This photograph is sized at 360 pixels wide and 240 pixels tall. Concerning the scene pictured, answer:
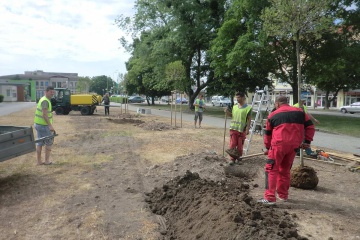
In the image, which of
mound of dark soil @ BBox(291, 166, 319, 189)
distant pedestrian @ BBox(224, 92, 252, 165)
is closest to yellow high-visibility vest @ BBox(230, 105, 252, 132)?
distant pedestrian @ BBox(224, 92, 252, 165)

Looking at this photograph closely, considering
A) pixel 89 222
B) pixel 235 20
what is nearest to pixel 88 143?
pixel 89 222

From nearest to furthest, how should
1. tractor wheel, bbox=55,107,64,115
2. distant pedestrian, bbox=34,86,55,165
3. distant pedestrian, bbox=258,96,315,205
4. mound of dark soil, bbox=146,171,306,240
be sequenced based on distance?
mound of dark soil, bbox=146,171,306,240 → distant pedestrian, bbox=258,96,315,205 → distant pedestrian, bbox=34,86,55,165 → tractor wheel, bbox=55,107,64,115

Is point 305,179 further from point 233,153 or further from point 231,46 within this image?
point 231,46

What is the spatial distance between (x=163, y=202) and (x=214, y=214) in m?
1.24

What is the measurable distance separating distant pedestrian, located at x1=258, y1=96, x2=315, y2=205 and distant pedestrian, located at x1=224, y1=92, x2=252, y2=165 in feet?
8.02

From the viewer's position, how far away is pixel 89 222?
4293mm

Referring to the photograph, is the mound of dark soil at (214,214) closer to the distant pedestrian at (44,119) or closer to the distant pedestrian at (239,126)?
the distant pedestrian at (239,126)

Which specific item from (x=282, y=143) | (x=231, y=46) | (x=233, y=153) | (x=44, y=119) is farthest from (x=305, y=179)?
(x=231, y=46)

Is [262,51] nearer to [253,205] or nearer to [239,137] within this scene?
[239,137]

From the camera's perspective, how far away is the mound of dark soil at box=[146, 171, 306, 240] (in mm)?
3467

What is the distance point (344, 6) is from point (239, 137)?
67.1 feet

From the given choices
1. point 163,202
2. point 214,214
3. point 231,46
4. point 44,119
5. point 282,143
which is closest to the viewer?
point 214,214

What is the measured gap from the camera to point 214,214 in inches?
154

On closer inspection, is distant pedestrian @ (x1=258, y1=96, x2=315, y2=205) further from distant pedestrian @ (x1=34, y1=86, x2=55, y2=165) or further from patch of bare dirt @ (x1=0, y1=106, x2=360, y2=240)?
distant pedestrian @ (x1=34, y1=86, x2=55, y2=165)
